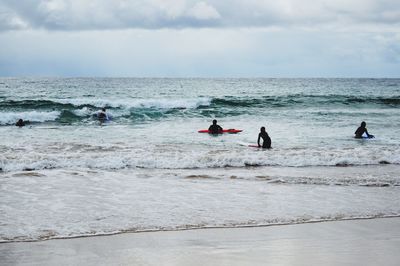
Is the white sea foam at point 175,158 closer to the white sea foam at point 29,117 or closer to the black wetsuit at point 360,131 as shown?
the black wetsuit at point 360,131

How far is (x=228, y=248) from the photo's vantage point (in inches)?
226

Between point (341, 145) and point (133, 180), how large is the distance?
32.6 feet

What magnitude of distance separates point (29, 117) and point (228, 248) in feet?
79.9

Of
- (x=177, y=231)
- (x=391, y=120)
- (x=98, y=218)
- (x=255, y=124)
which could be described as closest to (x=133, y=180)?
(x=98, y=218)

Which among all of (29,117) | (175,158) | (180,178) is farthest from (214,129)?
(29,117)

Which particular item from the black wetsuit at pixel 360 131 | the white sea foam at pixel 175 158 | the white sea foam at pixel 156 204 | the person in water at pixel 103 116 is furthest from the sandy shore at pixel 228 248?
the person in water at pixel 103 116

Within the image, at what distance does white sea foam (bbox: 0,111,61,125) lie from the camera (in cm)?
2630

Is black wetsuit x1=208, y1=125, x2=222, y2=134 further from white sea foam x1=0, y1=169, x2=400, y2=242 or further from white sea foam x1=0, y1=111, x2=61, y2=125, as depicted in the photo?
white sea foam x1=0, y1=111, x2=61, y2=125

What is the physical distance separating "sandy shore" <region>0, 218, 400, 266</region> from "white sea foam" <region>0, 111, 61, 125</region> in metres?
21.9

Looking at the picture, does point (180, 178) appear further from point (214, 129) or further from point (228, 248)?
point (214, 129)

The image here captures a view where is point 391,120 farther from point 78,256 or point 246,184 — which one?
point 78,256

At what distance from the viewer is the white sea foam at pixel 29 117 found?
26.3m

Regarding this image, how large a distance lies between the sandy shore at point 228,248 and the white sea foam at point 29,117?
21.9 metres

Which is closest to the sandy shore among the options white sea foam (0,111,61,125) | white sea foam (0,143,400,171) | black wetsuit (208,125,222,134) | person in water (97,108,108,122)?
white sea foam (0,143,400,171)
